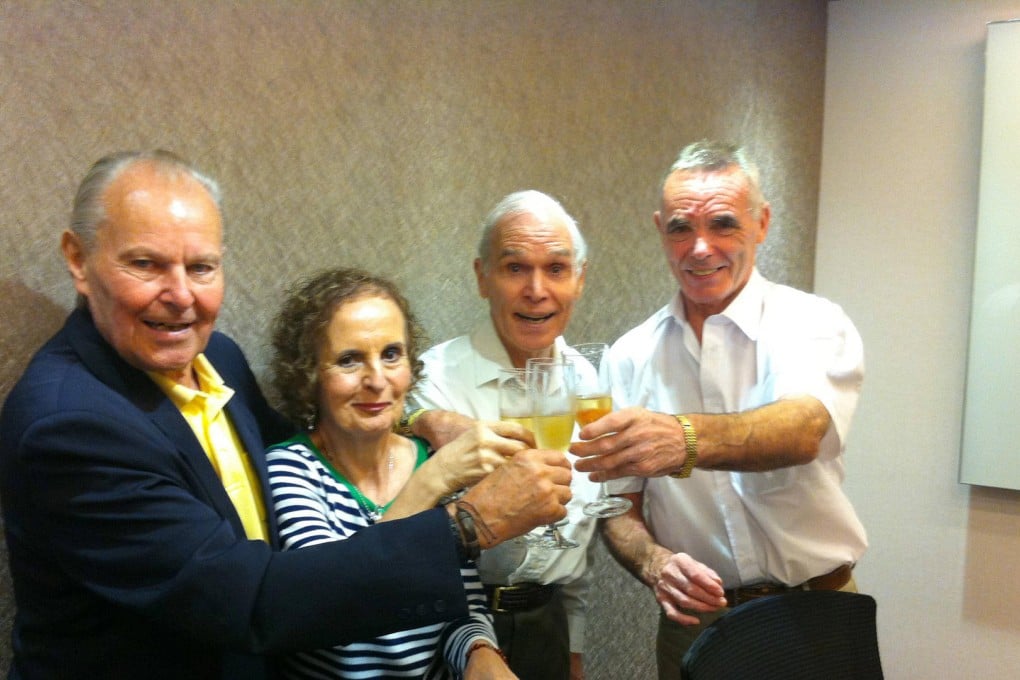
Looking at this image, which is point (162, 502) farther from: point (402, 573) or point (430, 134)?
point (430, 134)

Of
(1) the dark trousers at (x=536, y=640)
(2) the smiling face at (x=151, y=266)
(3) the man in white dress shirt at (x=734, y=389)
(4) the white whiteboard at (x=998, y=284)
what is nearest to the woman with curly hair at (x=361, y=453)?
(1) the dark trousers at (x=536, y=640)

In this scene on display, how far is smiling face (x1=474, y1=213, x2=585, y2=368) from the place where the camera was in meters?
2.16

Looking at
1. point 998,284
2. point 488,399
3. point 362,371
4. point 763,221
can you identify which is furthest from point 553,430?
point 998,284

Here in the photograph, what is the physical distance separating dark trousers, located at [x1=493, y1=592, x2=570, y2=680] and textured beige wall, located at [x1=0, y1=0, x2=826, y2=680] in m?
0.83

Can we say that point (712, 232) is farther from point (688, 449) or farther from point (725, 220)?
point (688, 449)

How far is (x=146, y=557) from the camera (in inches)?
53.7

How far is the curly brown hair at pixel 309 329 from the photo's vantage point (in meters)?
1.85

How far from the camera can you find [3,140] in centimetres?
167

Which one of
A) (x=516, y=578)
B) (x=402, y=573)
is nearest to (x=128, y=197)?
(x=402, y=573)

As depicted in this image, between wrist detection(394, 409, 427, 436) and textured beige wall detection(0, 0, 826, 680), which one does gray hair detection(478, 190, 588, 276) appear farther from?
wrist detection(394, 409, 427, 436)

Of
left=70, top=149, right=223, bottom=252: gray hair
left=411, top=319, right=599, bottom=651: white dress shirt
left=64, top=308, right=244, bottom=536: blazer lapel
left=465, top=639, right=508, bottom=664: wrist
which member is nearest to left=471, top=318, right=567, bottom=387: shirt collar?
left=411, top=319, right=599, bottom=651: white dress shirt

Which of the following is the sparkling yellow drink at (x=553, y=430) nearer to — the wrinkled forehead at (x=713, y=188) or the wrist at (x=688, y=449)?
the wrist at (x=688, y=449)

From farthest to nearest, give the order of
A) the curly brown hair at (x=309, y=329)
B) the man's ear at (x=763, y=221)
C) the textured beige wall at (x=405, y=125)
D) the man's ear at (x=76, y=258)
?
1. the man's ear at (x=763, y=221)
2. the curly brown hair at (x=309, y=329)
3. the textured beige wall at (x=405, y=125)
4. the man's ear at (x=76, y=258)

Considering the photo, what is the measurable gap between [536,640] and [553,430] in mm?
702
